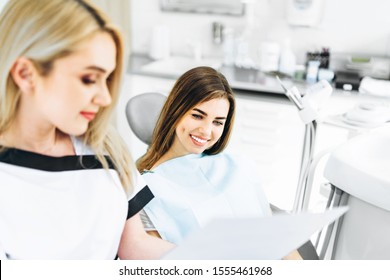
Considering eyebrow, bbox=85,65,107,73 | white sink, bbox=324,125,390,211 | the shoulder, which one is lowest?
white sink, bbox=324,125,390,211

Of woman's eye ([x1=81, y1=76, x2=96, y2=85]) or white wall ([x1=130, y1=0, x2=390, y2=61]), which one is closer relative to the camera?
woman's eye ([x1=81, y1=76, x2=96, y2=85])

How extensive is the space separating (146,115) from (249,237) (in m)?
0.55

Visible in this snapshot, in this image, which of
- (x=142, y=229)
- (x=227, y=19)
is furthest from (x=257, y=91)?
(x=142, y=229)

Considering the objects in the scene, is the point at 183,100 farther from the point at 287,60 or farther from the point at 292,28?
the point at 292,28

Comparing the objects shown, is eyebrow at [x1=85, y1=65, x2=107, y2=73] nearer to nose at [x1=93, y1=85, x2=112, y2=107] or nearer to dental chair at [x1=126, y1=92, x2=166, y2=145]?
nose at [x1=93, y1=85, x2=112, y2=107]

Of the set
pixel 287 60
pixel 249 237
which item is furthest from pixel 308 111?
pixel 287 60

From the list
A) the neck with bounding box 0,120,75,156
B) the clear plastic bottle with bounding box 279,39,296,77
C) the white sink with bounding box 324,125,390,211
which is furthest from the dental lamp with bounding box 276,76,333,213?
the clear plastic bottle with bounding box 279,39,296,77

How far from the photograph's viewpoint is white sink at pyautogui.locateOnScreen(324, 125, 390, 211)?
3.13ft

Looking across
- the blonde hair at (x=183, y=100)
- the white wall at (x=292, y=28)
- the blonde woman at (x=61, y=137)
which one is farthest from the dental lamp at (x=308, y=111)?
the white wall at (x=292, y=28)

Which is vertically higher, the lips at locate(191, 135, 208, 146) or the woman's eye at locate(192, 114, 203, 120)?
the woman's eye at locate(192, 114, 203, 120)

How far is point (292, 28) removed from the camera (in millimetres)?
2547

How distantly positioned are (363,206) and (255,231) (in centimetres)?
49

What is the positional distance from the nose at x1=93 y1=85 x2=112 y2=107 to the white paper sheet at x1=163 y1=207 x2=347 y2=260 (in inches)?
9.3

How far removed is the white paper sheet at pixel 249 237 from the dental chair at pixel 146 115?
411 millimetres
